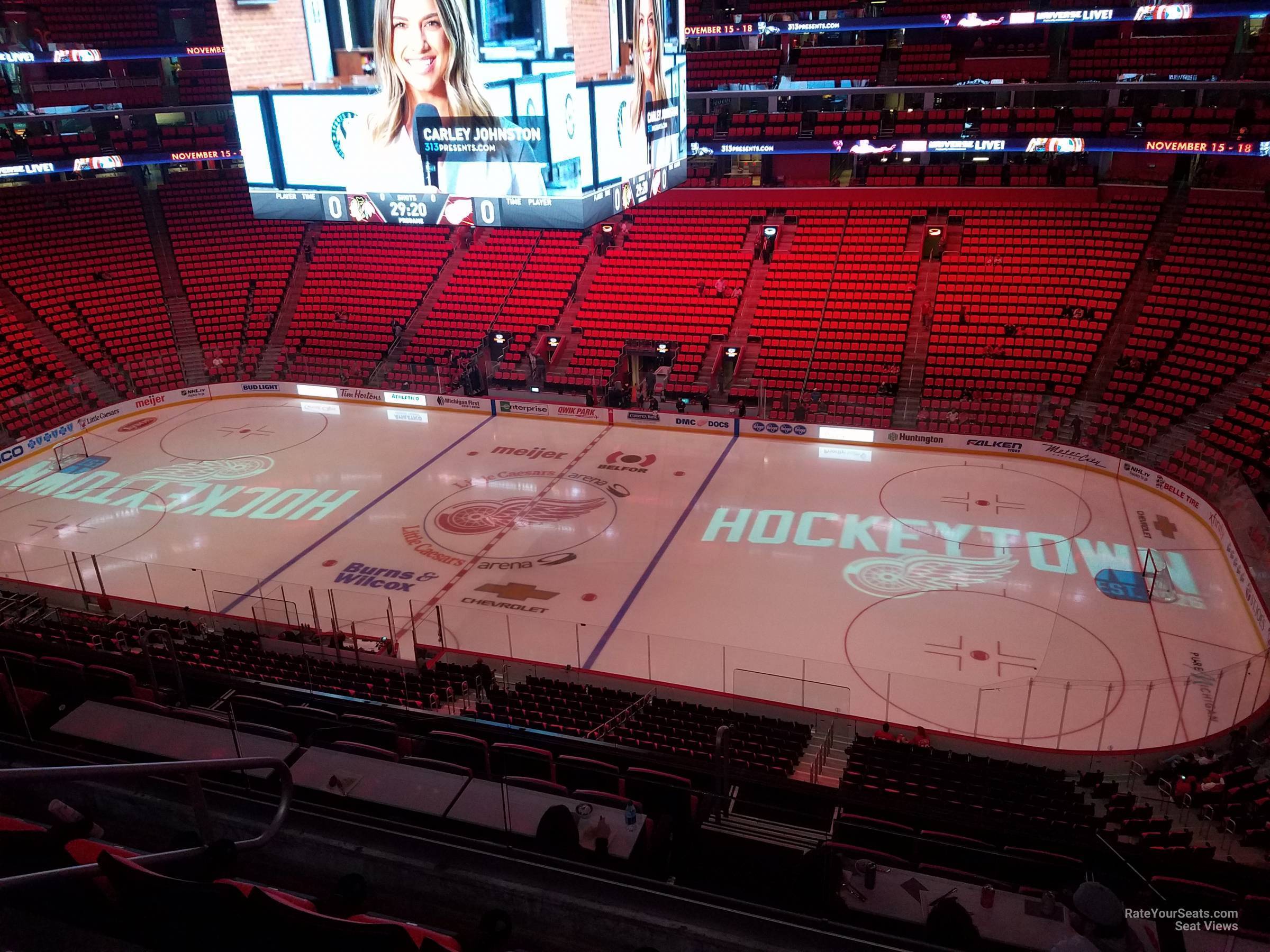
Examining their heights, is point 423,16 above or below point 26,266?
above

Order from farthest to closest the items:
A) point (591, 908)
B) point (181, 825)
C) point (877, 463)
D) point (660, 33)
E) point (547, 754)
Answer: point (877, 463), point (660, 33), point (547, 754), point (181, 825), point (591, 908)

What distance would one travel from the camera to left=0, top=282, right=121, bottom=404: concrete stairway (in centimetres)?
→ 2738

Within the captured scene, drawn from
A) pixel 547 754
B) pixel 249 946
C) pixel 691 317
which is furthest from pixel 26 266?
pixel 249 946

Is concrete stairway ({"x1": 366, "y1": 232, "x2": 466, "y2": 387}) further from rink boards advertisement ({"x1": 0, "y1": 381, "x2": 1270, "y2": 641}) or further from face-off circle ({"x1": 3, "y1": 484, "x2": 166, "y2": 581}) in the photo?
face-off circle ({"x1": 3, "y1": 484, "x2": 166, "y2": 581})

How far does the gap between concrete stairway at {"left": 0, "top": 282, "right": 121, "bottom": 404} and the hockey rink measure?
2271mm

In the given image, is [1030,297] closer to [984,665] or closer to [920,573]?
[920,573]

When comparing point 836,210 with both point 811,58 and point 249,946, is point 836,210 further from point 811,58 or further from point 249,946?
point 249,946

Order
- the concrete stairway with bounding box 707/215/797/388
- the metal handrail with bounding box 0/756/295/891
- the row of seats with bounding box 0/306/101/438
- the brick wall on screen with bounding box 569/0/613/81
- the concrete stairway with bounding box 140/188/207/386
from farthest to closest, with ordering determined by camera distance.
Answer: the concrete stairway with bounding box 140/188/207/386
the concrete stairway with bounding box 707/215/797/388
the row of seats with bounding box 0/306/101/438
the brick wall on screen with bounding box 569/0/613/81
the metal handrail with bounding box 0/756/295/891

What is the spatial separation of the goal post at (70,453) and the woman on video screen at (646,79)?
16449mm

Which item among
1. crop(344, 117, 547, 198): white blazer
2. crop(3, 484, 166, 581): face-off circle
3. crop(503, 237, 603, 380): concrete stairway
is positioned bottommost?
crop(3, 484, 166, 581): face-off circle

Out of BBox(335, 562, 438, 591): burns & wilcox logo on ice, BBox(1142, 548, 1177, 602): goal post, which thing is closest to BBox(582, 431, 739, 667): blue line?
BBox(335, 562, 438, 591): burns & wilcox logo on ice

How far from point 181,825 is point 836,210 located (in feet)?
96.9

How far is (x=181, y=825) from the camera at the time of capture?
4777 millimetres

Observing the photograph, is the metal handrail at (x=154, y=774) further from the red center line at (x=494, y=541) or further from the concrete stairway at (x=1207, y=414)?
the concrete stairway at (x=1207, y=414)
